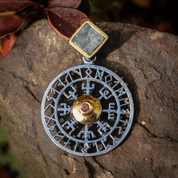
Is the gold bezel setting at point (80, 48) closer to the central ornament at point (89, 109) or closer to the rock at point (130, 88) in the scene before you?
the rock at point (130, 88)

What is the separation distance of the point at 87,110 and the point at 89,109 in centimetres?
1

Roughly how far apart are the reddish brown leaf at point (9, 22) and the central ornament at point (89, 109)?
671mm

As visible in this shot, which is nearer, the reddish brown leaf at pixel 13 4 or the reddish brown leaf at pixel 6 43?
the reddish brown leaf at pixel 13 4

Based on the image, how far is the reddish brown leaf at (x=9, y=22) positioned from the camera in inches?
49.1

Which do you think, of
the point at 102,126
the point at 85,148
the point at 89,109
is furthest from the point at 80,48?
the point at 85,148

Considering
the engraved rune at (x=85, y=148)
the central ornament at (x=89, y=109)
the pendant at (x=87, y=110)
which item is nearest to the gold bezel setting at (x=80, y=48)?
the pendant at (x=87, y=110)

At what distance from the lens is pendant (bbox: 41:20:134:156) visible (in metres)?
1.16

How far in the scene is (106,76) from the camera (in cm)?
121

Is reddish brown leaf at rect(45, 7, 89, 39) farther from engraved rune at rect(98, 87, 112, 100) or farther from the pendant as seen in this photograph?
engraved rune at rect(98, 87, 112, 100)

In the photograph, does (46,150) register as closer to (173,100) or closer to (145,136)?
(145,136)

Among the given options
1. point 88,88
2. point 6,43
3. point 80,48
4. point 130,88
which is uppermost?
point 6,43

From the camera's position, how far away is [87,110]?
1.14 m

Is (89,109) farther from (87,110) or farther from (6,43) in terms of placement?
(6,43)

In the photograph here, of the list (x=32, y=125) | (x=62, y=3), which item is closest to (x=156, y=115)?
(x=32, y=125)
